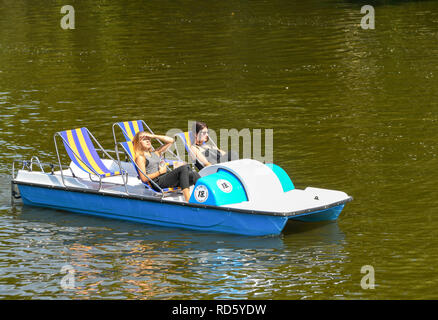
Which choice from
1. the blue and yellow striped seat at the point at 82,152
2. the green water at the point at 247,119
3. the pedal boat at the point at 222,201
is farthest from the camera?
the blue and yellow striped seat at the point at 82,152

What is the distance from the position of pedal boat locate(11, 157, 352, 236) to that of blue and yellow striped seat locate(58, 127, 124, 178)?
29 centimetres

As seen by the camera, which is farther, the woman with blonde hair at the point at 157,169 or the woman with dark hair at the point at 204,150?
the woman with dark hair at the point at 204,150

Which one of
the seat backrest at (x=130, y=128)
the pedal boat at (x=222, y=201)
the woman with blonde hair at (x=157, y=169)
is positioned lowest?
the pedal boat at (x=222, y=201)

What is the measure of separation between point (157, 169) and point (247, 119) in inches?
321

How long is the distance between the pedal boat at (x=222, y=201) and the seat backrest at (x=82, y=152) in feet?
1.00

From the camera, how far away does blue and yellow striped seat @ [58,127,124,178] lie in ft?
54.3

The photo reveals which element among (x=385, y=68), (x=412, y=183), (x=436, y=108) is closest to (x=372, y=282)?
(x=412, y=183)

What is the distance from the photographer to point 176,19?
148 ft

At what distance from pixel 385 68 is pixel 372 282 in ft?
59.3

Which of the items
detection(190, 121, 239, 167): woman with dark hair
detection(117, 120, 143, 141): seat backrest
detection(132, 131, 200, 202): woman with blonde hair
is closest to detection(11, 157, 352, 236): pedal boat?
detection(132, 131, 200, 202): woman with blonde hair

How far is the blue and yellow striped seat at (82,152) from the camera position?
651 inches

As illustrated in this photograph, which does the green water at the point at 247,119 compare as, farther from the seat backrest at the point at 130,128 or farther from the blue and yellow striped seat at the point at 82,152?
the seat backrest at the point at 130,128

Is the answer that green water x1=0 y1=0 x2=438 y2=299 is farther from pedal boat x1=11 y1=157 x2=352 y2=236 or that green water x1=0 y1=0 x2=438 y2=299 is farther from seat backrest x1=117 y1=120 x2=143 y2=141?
seat backrest x1=117 y1=120 x2=143 y2=141

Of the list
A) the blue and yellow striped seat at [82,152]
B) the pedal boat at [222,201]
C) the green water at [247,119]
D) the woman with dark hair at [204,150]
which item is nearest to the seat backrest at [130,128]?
the blue and yellow striped seat at [82,152]
